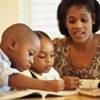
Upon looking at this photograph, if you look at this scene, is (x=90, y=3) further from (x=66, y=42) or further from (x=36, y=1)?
(x=36, y=1)

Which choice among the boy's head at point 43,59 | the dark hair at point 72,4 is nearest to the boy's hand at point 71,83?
the boy's head at point 43,59

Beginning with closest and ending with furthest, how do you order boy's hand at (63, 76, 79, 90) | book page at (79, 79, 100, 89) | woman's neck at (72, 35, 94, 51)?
boy's hand at (63, 76, 79, 90) < book page at (79, 79, 100, 89) < woman's neck at (72, 35, 94, 51)

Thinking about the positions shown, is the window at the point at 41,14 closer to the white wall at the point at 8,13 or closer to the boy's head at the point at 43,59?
the white wall at the point at 8,13

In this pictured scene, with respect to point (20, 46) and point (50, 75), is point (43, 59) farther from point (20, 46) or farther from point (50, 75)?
point (20, 46)

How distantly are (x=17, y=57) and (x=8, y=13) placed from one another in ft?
5.23

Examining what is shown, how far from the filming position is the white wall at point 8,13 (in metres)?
2.66

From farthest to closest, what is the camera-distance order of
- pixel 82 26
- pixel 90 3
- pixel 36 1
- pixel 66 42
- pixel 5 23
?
pixel 36 1 < pixel 5 23 < pixel 66 42 < pixel 90 3 < pixel 82 26

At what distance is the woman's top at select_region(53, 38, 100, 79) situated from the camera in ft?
5.51

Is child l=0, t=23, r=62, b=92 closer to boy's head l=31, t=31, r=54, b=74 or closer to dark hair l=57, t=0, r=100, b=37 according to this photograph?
boy's head l=31, t=31, r=54, b=74

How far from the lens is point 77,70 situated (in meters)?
1.71

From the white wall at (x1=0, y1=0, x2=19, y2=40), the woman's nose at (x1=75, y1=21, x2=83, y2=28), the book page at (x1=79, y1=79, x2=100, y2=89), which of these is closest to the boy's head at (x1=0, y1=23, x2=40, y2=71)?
the book page at (x1=79, y1=79, x2=100, y2=89)

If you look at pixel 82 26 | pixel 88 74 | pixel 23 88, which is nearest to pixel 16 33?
pixel 23 88

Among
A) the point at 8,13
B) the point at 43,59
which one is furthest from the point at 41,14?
the point at 43,59

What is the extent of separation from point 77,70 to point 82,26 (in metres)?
0.26
